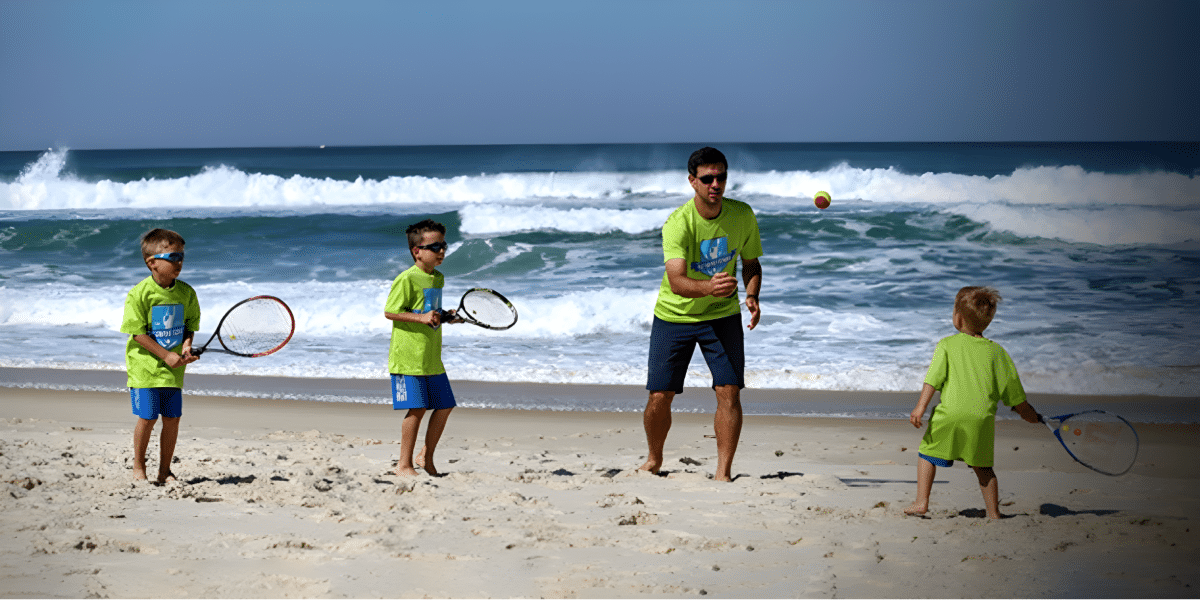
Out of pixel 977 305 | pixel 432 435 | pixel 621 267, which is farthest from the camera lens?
pixel 621 267

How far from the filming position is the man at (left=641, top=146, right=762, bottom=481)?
4.68 meters

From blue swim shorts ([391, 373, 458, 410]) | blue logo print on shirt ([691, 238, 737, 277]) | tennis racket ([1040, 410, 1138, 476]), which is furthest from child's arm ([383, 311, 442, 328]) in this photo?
tennis racket ([1040, 410, 1138, 476])

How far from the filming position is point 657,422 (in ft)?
16.8

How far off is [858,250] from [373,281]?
902cm

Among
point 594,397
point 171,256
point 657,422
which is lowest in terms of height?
point 594,397

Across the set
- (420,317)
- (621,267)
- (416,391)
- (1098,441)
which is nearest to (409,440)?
(416,391)

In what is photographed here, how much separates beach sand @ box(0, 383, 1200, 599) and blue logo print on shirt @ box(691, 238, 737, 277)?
3.59ft

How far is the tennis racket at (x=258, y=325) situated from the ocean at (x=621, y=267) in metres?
3.21

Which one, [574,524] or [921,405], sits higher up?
[921,405]

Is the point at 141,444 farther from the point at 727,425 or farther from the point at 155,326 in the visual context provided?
the point at 727,425

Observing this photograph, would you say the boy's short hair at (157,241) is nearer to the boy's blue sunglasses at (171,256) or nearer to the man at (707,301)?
the boy's blue sunglasses at (171,256)

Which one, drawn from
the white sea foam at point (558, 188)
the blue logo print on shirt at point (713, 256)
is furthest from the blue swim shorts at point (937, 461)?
the white sea foam at point (558, 188)

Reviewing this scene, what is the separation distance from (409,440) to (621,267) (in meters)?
12.6

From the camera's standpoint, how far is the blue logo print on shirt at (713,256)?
4785 millimetres
